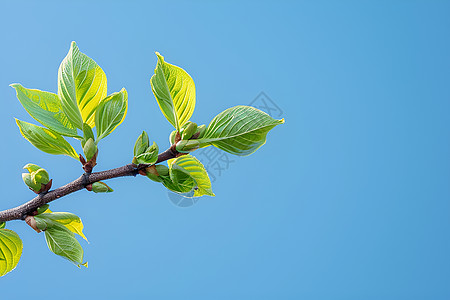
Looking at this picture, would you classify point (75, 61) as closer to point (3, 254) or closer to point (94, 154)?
point (94, 154)

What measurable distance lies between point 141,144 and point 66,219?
15cm

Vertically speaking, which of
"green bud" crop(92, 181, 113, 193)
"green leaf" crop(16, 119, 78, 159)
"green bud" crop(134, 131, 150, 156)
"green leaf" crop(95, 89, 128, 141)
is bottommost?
"green bud" crop(92, 181, 113, 193)

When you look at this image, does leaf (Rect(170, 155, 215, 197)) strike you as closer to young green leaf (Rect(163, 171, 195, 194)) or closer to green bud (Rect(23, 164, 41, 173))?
young green leaf (Rect(163, 171, 195, 194))

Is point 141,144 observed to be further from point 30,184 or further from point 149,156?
point 30,184

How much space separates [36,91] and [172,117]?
15 cm

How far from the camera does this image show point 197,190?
1.46 feet

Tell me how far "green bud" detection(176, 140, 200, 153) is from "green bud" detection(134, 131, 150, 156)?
0.03 metres

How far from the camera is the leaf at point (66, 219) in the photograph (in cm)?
44

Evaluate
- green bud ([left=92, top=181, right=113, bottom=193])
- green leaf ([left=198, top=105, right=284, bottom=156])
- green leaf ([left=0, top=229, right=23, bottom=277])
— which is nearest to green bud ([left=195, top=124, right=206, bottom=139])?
green leaf ([left=198, top=105, right=284, bottom=156])

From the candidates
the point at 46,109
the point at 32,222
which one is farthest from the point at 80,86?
the point at 32,222

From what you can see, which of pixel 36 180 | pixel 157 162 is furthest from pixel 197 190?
pixel 36 180

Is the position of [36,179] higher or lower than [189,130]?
lower

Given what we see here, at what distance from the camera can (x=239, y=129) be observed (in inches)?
Answer: 15.8

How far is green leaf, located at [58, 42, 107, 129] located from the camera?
433 millimetres
